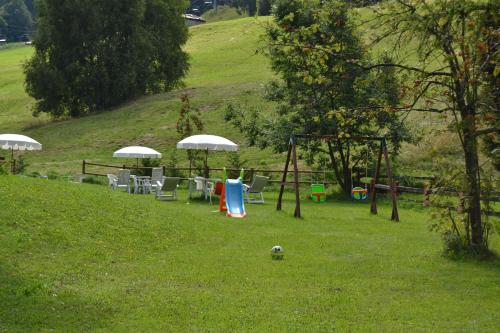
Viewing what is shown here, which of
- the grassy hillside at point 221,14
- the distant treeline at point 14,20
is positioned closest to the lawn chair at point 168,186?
the grassy hillside at point 221,14

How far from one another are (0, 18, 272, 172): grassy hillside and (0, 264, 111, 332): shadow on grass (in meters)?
28.5

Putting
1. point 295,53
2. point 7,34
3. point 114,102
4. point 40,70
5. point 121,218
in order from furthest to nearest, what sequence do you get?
point 7,34 < point 114,102 < point 40,70 < point 121,218 < point 295,53

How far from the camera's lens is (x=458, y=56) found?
12.2m

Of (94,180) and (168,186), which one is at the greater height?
(94,180)

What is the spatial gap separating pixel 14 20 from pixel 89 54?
10822 centimetres

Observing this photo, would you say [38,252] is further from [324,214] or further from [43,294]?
[324,214]

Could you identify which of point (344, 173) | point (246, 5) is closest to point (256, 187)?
point (344, 173)

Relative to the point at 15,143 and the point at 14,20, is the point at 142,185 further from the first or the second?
the point at 14,20

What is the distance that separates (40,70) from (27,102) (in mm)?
12362

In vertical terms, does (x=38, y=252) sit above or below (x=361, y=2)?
→ below

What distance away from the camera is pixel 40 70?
171ft

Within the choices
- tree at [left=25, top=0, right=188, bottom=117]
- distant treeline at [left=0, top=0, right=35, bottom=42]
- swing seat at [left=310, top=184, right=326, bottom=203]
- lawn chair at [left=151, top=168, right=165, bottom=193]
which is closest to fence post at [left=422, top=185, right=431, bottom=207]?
swing seat at [left=310, top=184, right=326, bottom=203]

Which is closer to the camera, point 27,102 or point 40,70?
point 40,70

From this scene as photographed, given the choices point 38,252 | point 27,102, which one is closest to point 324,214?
point 38,252
